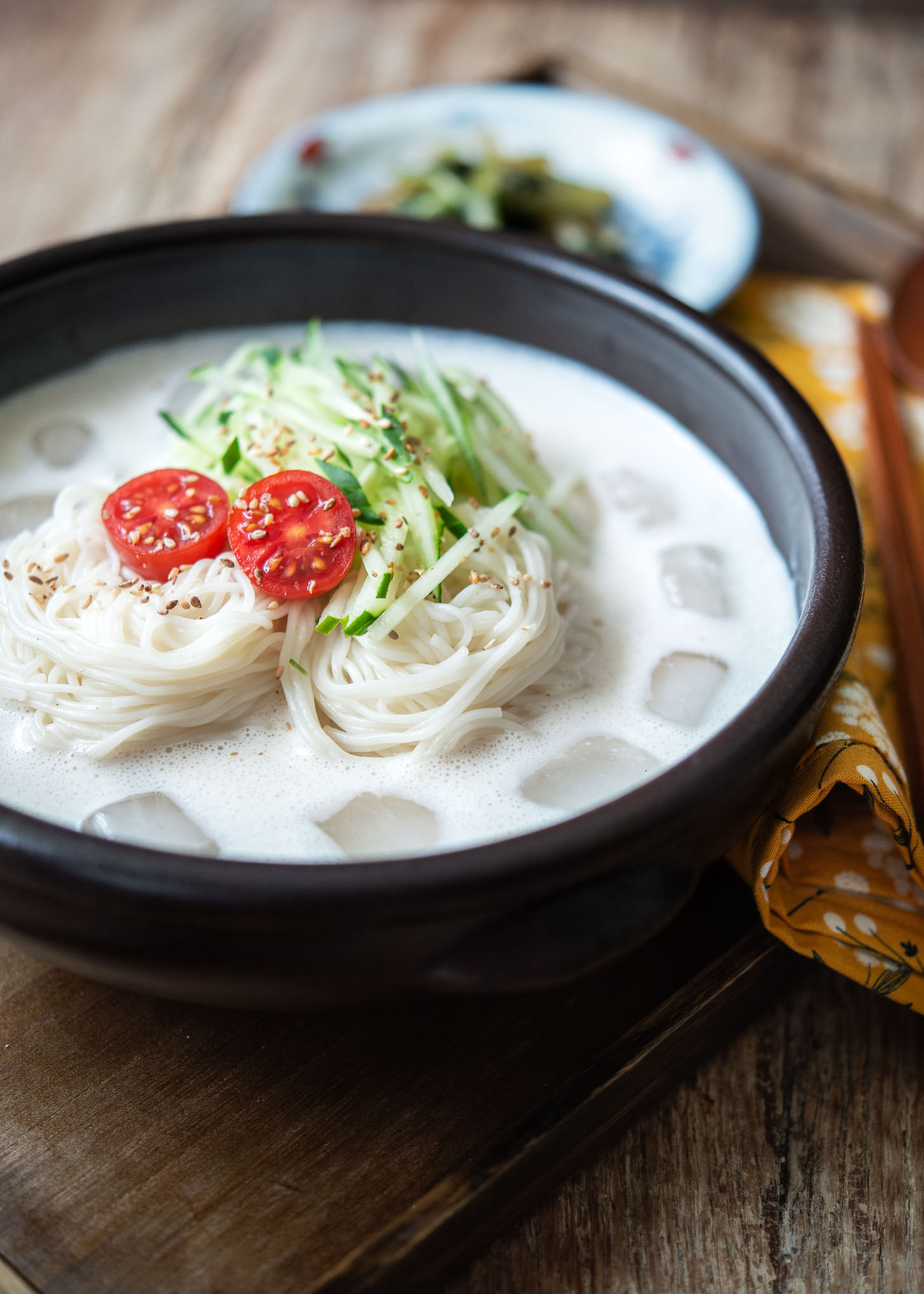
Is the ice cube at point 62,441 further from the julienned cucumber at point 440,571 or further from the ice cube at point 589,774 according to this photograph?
the ice cube at point 589,774

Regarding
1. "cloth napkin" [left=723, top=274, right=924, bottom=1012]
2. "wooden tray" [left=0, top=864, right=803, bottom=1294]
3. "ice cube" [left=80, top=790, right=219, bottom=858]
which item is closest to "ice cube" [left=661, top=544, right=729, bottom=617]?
"cloth napkin" [left=723, top=274, right=924, bottom=1012]

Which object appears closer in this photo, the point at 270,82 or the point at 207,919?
the point at 207,919

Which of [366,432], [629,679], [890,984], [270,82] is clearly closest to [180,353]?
[366,432]

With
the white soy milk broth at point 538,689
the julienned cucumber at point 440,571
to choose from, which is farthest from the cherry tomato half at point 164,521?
the julienned cucumber at point 440,571

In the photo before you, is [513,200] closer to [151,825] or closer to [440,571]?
[440,571]

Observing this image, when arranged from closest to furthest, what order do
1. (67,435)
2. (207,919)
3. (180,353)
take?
(207,919)
(67,435)
(180,353)

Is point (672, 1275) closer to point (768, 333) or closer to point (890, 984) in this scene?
point (890, 984)

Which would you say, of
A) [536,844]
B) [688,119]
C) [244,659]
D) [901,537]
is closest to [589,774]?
[536,844]

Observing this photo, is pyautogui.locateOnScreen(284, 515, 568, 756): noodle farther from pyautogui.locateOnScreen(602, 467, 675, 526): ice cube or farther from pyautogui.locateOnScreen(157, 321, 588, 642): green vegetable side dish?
pyautogui.locateOnScreen(602, 467, 675, 526): ice cube
